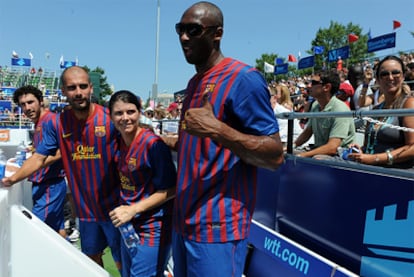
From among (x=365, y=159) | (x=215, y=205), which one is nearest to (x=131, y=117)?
(x=215, y=205)

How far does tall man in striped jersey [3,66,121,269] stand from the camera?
9.18 feet

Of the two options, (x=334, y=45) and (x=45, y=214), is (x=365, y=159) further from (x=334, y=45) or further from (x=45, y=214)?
(x=334, y=45)

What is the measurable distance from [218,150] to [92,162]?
151cm

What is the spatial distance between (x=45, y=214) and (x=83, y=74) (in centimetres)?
189

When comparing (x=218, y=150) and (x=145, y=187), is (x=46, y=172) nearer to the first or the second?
(x=145, y=187)

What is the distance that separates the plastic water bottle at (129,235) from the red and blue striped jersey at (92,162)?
2.16 feet

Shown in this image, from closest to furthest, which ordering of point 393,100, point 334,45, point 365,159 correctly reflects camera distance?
point 365,159 < point 393,100 < point 334,45

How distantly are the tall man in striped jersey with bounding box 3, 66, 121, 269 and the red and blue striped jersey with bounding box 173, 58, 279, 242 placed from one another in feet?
4.24

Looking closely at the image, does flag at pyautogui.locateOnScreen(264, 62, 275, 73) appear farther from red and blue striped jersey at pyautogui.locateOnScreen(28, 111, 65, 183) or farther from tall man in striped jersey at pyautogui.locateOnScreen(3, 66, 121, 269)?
tall man in striped jersey at pyautogui.locateOnScreen(3, 66, 121, 269)

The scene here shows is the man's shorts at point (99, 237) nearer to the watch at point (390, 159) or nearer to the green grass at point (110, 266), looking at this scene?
the green grass at point (110, 266)

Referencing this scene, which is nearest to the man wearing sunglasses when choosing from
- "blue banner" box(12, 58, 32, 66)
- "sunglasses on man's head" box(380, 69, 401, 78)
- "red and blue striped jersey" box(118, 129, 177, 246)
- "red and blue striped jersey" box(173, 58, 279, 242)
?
"sunglasses on man's head" box(380, 69, 401, 78)

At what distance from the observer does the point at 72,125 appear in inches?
113

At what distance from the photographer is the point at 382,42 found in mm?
15219

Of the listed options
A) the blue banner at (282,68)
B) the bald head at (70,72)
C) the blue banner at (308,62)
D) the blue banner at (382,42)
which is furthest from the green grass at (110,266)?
the blue banner at (282,68)
